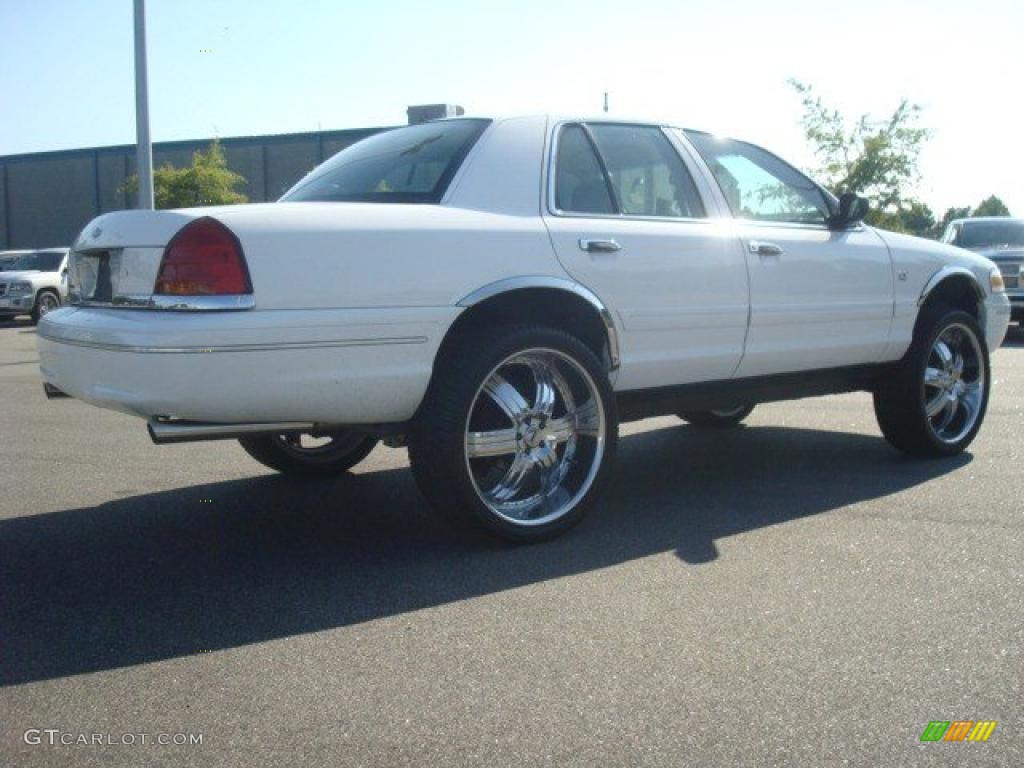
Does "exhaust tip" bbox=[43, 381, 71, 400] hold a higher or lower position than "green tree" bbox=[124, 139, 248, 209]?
lower

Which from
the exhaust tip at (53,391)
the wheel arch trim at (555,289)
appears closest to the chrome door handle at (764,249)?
the wheel arch trim at (555,289)

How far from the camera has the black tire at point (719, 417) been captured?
298 inches

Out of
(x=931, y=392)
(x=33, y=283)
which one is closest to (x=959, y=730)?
(x=931, y=392)

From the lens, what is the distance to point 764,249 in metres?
5.41

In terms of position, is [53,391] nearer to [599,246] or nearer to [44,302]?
[599,246]

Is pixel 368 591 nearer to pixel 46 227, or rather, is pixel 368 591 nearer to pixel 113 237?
pixel 113 237

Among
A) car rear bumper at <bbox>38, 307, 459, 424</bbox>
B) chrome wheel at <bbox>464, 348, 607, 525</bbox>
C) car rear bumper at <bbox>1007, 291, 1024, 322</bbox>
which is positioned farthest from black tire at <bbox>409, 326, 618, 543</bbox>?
car rear bumper at <bbox>1007, 291, 1024, 322</bbox>

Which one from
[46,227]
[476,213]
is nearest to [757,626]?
[476,213]

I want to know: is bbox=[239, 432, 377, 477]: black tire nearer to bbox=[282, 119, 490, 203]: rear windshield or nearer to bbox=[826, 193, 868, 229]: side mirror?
bbox=[282, 119, 490, 203]: rear windshield

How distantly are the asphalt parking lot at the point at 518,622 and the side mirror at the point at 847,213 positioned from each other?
4.22 feet

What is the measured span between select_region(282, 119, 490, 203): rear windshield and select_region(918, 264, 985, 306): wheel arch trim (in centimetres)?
280

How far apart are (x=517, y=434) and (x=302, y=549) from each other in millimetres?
950

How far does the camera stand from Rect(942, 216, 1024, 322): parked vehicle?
1598 cm

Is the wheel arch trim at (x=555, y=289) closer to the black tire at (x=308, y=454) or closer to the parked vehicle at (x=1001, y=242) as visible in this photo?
the black tire at (x=308, y=454)
